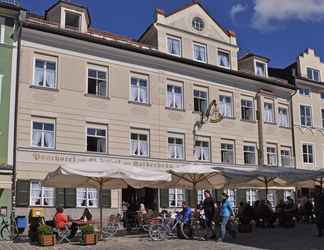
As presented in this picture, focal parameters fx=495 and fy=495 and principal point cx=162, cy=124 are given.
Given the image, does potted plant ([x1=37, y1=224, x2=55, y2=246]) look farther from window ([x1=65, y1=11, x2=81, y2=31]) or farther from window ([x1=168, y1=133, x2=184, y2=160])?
window ([x1=65, y1=11, x2=81, y2=31])

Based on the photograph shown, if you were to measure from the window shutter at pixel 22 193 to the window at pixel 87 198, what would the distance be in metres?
2.71

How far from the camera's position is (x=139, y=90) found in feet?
89.6

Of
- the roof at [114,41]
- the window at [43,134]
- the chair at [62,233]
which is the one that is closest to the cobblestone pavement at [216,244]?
the chair at [62,233]

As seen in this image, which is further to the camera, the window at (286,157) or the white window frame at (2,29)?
the window at (286,157)

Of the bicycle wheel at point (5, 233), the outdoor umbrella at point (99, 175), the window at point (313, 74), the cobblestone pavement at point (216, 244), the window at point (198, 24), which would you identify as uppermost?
the window at point (198, 24)

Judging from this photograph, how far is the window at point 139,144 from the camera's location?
26516 millimetres

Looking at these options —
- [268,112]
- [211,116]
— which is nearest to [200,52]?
[211,116]

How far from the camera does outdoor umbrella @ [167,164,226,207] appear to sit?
18281 mm

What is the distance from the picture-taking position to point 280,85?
115 feet

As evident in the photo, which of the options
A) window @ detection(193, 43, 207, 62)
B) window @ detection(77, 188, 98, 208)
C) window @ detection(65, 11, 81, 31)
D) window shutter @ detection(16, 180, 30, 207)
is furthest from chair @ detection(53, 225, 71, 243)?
window @ detection(193, 43, 207, 62)

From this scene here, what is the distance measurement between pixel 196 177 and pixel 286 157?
16.8 m

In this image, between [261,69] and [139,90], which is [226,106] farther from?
[139,90]

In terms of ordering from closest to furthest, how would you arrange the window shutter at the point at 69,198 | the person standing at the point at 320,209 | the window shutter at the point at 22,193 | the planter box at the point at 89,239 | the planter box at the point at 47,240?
the planter box at the point at 47,240
the planter box at the point at 89,239
the person standing at the point at 320,209
the window shutter at the point at 22,193
the window shutter at the point at 69,198

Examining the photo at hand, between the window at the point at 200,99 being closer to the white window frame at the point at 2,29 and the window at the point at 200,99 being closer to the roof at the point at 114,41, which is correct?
the roof at the point at 114,41
